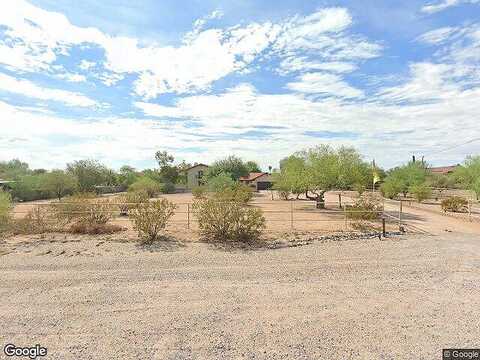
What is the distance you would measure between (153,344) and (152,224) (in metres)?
7.79

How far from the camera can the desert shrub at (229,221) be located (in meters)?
12.4

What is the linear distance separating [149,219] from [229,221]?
3.08m

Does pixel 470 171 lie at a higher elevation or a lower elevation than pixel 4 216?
higher

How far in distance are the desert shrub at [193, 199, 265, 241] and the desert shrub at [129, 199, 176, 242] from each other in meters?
1.51

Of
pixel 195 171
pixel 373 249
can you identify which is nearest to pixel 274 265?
pixel 373 249

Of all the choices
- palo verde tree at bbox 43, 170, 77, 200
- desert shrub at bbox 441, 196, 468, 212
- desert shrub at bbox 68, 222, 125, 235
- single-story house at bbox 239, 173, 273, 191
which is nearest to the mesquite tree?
desert shrub at bbox 441, 196, 468, 212

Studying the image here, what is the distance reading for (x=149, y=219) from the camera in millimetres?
12195

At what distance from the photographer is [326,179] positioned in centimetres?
2462

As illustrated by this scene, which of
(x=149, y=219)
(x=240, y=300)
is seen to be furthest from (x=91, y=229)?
(x=240, y=300)

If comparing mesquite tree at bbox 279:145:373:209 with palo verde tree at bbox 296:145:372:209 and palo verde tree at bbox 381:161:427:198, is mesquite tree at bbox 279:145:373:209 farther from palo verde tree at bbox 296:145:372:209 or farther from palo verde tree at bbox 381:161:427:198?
palo verde tree at bbox 381:161:427:198

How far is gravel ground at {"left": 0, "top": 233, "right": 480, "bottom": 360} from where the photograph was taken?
4785 mm

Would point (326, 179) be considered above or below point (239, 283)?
above

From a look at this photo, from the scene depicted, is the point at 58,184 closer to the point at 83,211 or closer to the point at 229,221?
the point at 83,211

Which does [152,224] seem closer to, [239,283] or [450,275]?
[239,283]
